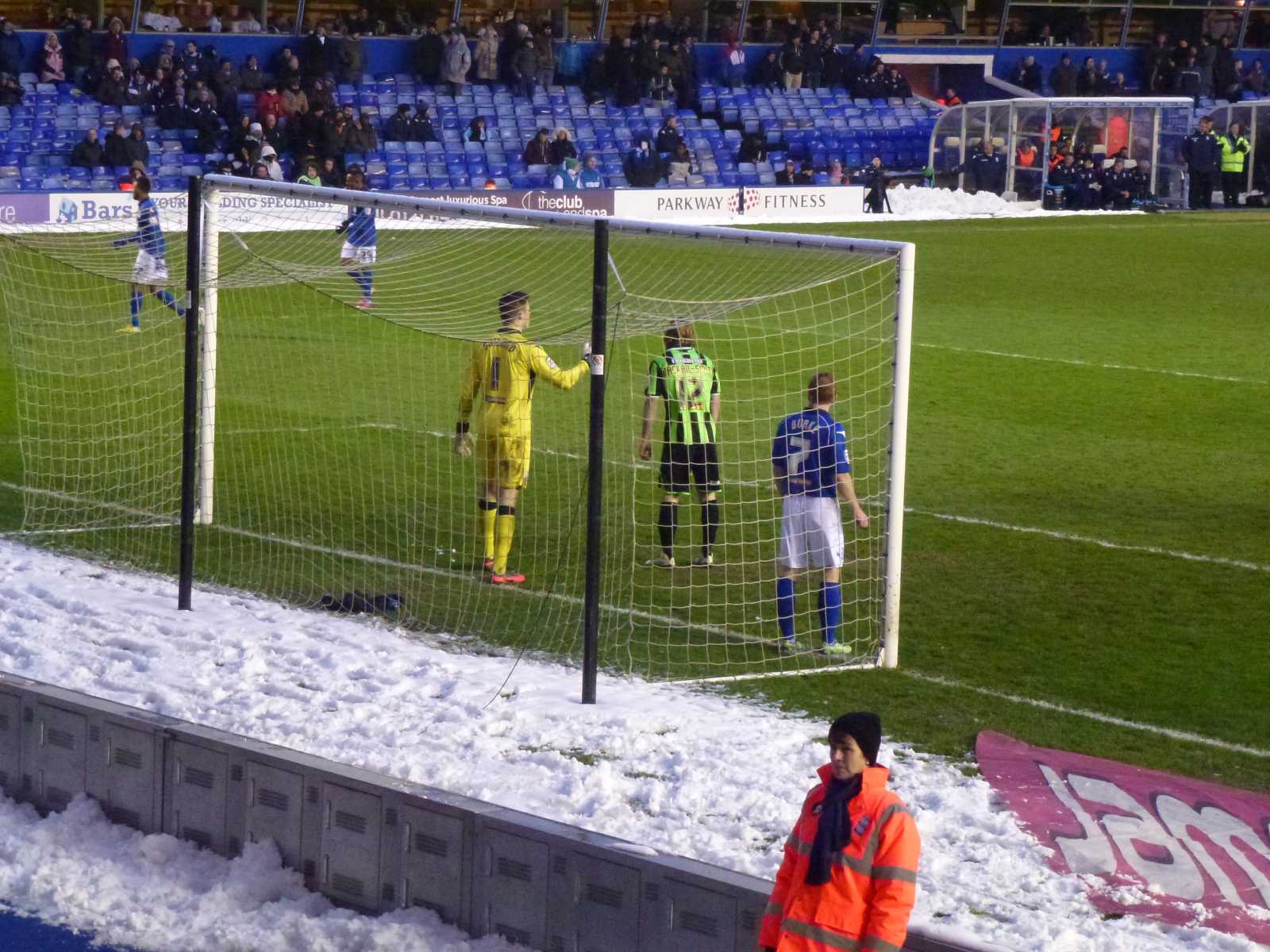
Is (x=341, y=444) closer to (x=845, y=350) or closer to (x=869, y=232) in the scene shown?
(x=845, y=350)

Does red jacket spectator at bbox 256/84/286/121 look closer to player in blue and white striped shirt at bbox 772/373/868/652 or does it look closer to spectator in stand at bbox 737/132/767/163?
spectator in stand at bbox 737/132/767/163

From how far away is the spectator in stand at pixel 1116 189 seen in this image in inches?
1511

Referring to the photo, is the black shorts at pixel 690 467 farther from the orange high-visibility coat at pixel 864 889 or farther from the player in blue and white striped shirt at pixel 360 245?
the orange high-visibility coat at pixel 864 889

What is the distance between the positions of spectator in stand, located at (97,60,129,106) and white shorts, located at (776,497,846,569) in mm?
28550

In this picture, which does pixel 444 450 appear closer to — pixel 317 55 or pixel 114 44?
pixel 114 44

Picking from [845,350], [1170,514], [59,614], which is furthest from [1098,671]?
[845,350]

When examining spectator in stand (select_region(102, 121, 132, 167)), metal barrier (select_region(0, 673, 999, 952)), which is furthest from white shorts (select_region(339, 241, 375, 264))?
Answer: spectator in stand (select_region(102, 121, 132, 167))

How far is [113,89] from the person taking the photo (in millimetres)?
34938

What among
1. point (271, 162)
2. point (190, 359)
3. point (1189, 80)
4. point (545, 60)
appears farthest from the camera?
point (1189, 80)

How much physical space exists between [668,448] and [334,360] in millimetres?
8655

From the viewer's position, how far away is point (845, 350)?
20.1 metres

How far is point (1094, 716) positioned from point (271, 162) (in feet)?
88.3

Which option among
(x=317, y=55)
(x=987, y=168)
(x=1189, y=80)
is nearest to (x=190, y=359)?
(x=317, y=55)

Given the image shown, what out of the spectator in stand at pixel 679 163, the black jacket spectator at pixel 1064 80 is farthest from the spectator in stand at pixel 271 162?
the black jacket spectator at pixel 1064 80
